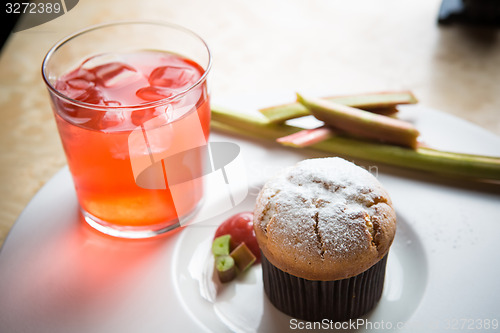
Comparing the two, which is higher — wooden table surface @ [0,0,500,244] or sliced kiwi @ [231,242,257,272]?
wooden table surface @ [0,0,500,244]

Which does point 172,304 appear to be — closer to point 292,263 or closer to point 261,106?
point 292,263

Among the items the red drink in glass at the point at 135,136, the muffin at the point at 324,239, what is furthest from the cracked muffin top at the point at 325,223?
the red drink in glass at the point at 135,136

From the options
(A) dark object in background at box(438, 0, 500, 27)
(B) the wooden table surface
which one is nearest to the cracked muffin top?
(B) the wooden table surface

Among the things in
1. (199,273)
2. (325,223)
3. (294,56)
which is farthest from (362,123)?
(294,56)

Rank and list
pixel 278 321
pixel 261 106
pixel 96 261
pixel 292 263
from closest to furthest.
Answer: pixel 292 263 < pixel 278 321 < pixel 96 261 < pixel 261 106

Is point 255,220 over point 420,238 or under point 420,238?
over

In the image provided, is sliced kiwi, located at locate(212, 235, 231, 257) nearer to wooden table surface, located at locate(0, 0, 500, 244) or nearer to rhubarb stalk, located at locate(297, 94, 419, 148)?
rhubarb stalk, located at locate(297, 94, 419, 148)

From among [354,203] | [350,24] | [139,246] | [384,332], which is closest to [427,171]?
[354,203]

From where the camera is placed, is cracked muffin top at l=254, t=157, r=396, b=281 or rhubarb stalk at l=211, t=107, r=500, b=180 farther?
rhubarb stalk at l=211, t=107, r=500, b=180
